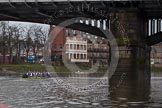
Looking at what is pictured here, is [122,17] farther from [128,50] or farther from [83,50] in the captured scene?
[83,50]

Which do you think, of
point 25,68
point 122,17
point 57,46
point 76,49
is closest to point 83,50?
point 76,49

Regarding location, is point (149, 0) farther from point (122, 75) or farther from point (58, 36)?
point (58, 36)

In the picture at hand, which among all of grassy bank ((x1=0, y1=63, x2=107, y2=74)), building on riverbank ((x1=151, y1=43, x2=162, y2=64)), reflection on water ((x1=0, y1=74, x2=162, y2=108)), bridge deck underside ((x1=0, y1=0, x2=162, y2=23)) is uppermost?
bridge deck underside ((x1=0, y1=0, x2=162, y2=23))

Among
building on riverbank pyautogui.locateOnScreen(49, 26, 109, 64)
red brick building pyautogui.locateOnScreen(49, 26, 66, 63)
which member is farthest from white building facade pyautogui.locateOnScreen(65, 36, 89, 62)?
red brick building pyautogui.locateOnScreen(49, 26, 66, 63)

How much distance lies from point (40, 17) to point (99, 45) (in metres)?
100

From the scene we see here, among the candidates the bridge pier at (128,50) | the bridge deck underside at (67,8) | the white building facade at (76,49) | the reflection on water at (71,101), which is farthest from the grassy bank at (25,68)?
the reflection on water at (71,101)

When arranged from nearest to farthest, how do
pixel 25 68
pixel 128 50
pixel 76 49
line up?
pixel 128 50 < pixel 25 68 < pixel 76 49

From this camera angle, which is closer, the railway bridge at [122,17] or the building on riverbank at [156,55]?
the railway bridge at [122,17]

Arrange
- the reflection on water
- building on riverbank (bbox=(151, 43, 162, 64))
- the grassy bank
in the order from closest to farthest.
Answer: the reflection on water, the grassy bank, building on riverbank (bbox=(151, 43, 162, 64))

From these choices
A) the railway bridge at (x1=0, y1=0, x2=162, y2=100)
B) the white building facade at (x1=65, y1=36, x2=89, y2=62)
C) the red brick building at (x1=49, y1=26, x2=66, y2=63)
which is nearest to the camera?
the railway bridge at (x1=0, y1=0, x2=162, y2=100)

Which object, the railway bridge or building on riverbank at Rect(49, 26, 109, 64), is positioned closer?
the railway bridge

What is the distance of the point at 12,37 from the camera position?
140375 mm

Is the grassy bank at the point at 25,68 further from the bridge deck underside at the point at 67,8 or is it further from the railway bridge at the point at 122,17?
the railway bridge at the point at 122,17

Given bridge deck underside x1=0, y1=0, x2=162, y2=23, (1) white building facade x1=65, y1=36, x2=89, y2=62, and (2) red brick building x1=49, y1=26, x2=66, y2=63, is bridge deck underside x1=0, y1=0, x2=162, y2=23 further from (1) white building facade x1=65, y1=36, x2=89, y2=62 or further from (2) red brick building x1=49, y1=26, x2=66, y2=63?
(1) white building facade x1=65, y1=36, x2=89, y2=62
